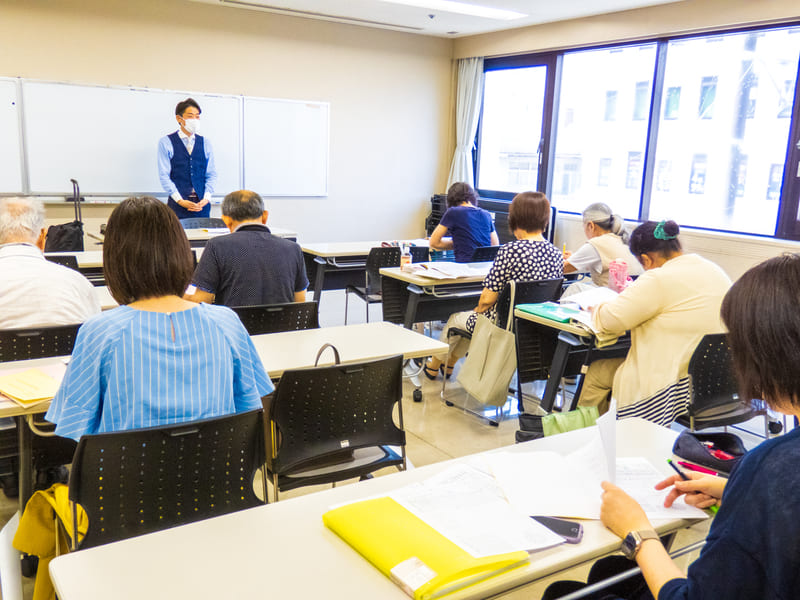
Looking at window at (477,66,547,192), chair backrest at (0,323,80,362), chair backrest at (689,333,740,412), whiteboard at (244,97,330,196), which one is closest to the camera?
chair backrest at (0,323,80,362)

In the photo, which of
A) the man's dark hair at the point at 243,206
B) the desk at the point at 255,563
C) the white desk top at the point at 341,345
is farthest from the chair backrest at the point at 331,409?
the man's dark hair at the point at 243,206

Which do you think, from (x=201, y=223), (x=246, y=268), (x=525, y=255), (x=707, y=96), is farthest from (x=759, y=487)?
(x=707, y=96)

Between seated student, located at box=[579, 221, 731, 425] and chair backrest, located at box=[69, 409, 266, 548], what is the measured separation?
73.4 inches

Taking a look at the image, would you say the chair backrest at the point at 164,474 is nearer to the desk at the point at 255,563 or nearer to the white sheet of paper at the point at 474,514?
the desk at the point at 255,563

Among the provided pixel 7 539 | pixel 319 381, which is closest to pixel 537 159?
pixel 319 381

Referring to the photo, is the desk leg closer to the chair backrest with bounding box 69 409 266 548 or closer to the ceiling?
the chair backrest with bounding box 69 409 266 548

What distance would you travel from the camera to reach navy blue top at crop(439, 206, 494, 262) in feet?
17.0

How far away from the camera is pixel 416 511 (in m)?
1.29

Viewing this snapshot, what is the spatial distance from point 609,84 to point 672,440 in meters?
5.93

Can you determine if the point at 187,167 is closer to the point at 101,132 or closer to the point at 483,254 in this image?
the point at 101,132

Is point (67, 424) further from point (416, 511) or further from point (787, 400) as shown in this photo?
point (787, 400)

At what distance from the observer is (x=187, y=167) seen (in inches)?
253

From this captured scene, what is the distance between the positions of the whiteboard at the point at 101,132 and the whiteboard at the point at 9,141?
0.08 metres

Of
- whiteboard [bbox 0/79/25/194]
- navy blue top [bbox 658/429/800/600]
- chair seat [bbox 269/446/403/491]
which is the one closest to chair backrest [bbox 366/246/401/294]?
chair seat [bbox 269/446/403/491]
